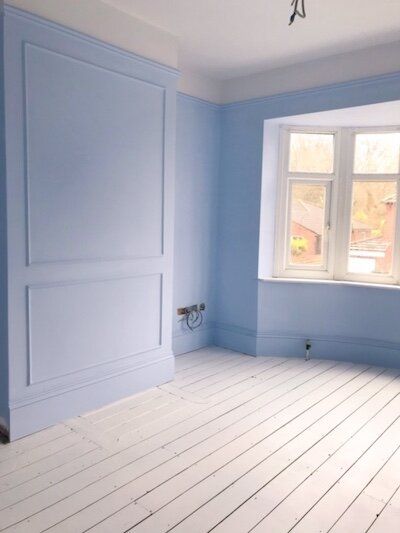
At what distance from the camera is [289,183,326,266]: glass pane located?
4.48 metres

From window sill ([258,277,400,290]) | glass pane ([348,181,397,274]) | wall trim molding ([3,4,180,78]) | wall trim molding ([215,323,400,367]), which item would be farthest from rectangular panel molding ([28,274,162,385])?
glass pane ([348,181,397,274])

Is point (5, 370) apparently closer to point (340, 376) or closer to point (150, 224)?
point (150, 224)

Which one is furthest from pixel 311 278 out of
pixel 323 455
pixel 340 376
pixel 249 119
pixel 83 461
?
pixel 83 461

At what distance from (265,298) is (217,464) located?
215cm

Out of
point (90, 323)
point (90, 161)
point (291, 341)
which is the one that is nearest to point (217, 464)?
point (90, 323)

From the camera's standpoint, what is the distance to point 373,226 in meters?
4.33

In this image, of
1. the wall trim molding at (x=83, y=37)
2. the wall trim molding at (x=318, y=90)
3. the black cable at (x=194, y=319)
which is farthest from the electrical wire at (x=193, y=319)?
the wall trim molding at (x=83, y=37)

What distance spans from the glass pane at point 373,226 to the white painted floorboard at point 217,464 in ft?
4.14

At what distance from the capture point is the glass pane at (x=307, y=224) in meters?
4.48

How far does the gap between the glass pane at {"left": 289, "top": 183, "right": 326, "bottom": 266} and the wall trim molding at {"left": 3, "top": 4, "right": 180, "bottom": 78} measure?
5.75 feet

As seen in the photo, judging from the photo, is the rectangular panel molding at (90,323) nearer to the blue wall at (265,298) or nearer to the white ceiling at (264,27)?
the blue wall at (265,298)

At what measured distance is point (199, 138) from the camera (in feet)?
14.2

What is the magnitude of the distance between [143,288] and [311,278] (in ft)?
6.21

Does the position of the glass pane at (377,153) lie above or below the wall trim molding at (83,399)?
above
